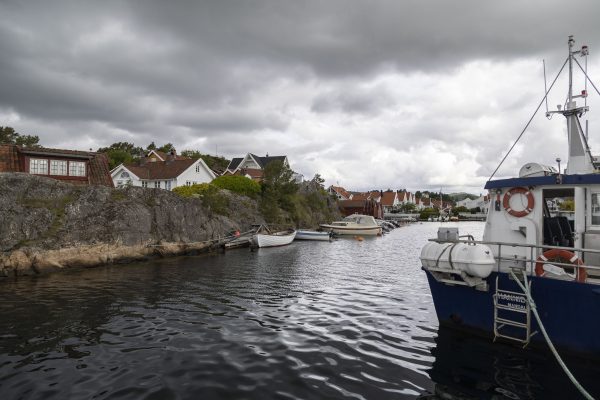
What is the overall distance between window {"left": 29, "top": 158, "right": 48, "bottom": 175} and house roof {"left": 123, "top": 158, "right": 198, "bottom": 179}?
1823 centimetres

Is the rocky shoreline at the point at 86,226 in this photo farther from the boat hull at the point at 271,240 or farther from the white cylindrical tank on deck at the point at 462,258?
the white cylindrical tank on deck at the point at 462,258

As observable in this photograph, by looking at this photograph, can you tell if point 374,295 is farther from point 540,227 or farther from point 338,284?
point 540,227

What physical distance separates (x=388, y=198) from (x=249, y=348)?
426ft

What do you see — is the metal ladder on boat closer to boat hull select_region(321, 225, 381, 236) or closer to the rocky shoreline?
the rocky shoreline

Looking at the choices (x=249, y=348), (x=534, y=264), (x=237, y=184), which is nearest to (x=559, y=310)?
(x=534, y=264)

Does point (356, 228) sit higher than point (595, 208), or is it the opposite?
point (595, 208)

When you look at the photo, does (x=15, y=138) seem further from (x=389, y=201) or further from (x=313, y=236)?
(x=389, y=201)

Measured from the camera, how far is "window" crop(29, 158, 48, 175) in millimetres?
32656

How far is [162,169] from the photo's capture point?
5341 cm

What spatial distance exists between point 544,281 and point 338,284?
11.2 m

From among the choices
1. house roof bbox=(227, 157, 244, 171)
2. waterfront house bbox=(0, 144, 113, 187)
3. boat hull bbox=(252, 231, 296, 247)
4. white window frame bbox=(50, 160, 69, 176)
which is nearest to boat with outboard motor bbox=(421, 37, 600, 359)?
boat hull bbox=(252, 231, 296, 247)

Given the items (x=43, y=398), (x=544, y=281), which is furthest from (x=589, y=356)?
(x=43, y=398)

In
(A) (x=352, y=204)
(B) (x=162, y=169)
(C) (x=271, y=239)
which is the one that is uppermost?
(B) (x=162, y=169)

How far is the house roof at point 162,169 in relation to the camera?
51.5 meters
